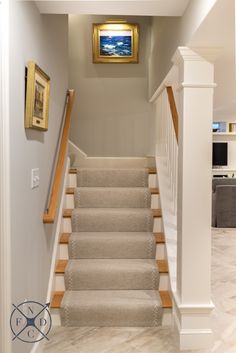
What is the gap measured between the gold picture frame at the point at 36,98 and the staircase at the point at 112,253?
52.4 inches

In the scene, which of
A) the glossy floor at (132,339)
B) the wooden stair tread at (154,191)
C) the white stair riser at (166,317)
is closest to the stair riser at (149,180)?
the wooden stair tread at (154,191)

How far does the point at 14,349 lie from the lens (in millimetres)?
2080

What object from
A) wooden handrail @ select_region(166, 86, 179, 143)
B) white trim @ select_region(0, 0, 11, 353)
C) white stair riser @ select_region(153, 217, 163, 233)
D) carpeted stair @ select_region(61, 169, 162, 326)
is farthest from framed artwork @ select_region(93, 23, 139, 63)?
white trim @ select_region(0, 0, 11, 353)

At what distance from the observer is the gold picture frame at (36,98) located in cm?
229

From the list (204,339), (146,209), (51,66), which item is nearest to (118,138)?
(146,209)

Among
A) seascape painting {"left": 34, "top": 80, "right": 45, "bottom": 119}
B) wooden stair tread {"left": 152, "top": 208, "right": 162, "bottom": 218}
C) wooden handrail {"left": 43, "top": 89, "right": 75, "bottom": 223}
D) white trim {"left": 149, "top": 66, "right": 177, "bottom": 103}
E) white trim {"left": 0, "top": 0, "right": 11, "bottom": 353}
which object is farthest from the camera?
wooden stair tread {"left": 152, "top": 208, "right": 162, "bottom": 218}

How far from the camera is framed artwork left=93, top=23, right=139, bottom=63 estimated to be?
5449mm

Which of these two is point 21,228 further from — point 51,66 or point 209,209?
point 51,66

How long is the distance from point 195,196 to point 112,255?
120 centimetres

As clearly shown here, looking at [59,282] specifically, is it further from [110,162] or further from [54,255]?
[110,162]

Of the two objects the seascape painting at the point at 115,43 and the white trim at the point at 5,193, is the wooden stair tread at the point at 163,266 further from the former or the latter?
the seascape painting at the point at 115,43

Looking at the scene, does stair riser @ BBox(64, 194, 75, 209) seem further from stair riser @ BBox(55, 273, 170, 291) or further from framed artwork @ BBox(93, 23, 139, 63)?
framed artwork @ BBox(93, 23, 139, 63)

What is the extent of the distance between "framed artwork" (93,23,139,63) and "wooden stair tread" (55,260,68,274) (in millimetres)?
3124

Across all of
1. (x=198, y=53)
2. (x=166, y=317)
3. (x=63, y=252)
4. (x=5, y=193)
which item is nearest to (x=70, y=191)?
(x=63, y=252)
